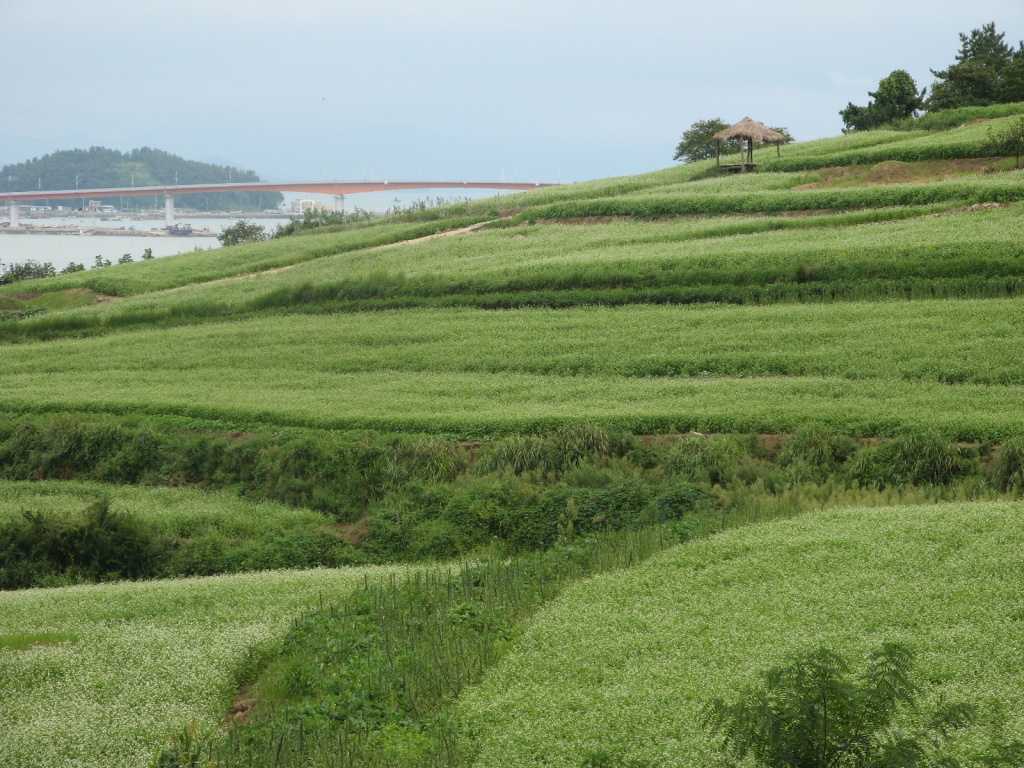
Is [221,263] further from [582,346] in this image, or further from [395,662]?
[395,662]

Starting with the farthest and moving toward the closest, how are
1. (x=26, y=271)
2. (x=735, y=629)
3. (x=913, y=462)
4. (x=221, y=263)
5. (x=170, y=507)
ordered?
(x=26, y=271), (x=221, y=263), (x=170, y=507), (x=913, y=462), (x=735, y=629)

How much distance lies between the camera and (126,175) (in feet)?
429

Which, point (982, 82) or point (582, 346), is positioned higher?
point (982, 82)

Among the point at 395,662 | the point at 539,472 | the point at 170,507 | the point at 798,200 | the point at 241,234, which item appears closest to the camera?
the point at 395,662

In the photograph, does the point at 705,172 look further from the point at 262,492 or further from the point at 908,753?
the point at 908,753

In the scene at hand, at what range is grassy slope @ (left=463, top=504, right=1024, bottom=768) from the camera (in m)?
7.58

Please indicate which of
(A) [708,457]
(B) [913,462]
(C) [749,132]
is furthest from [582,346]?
(C) [749,132]

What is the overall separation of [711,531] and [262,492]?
11.4m

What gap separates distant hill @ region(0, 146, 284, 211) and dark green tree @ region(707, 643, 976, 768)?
424 feet

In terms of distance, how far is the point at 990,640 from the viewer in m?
8.26

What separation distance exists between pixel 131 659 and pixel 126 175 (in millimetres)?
133432

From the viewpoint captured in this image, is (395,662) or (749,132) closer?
(395,662)

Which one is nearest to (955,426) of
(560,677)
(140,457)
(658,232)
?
(560,677)

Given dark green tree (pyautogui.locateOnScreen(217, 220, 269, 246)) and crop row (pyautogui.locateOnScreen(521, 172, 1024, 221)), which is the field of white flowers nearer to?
crop row (pyautogui.locateOnScreen(521, 172, 1024, 221))
